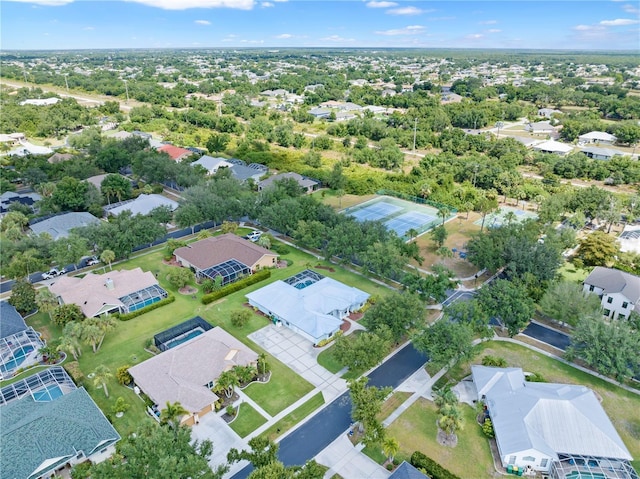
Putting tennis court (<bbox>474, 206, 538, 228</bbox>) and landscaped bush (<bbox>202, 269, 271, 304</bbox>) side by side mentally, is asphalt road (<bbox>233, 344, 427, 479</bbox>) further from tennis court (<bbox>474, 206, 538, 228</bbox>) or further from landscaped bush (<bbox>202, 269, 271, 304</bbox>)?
tennis court (<bbox>474, 206, 538, 228</bbox>)

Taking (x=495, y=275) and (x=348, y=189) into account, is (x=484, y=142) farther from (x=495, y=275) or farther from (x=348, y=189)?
(x=495, y=275)

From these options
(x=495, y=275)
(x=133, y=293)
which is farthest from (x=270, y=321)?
(x=495, y=275)

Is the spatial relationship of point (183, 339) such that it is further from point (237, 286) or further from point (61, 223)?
point (61, 223)

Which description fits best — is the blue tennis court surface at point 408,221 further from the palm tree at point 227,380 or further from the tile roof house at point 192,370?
the palm tree at point 227,380

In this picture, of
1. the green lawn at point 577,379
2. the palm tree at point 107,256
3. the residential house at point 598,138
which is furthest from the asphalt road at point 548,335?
the residential house at point 598,138

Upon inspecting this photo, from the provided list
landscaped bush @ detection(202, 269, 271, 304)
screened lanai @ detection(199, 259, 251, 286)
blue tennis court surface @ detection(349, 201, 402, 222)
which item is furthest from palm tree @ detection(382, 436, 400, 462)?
blue tennis court surface @ detection(349, 201, 402, 222)

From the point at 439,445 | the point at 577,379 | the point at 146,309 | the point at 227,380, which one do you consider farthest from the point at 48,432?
the point at 577,379
